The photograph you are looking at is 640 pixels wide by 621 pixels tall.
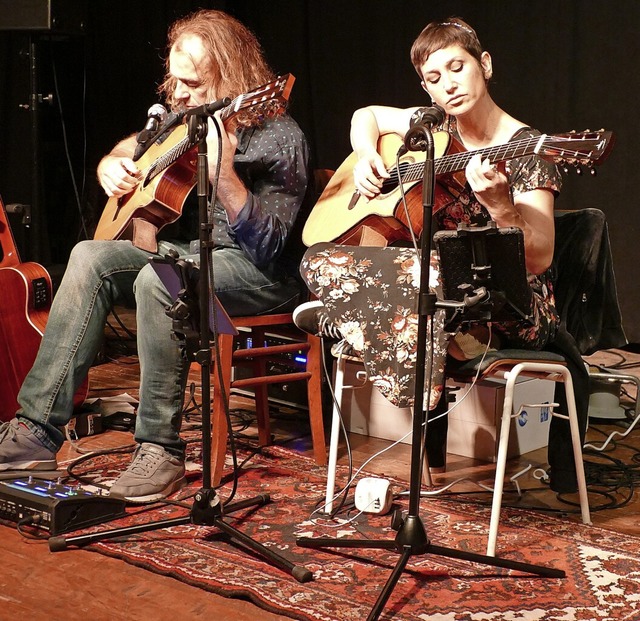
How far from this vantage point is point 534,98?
14.8 feet

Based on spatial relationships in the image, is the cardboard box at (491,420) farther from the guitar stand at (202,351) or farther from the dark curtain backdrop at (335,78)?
the dark curtain backdrop at (335,78)

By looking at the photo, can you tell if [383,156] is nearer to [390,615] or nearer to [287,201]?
[287,201]

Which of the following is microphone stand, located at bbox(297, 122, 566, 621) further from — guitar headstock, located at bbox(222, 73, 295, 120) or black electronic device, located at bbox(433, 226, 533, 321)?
guitar headstock, located at bbox(222, 73, 295, 120)

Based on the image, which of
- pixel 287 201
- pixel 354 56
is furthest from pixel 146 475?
pixel 354 56

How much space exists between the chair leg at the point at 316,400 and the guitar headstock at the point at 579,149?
106 centimetres

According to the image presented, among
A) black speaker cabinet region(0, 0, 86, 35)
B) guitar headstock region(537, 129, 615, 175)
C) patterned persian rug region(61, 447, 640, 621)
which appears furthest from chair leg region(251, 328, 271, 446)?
black speaker cabinet region(0, 0, 86, 35)

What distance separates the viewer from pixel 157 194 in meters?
2.57

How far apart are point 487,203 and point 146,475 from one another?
115 cm

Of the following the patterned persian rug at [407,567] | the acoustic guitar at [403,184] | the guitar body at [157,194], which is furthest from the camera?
the guitar body at [157,194]

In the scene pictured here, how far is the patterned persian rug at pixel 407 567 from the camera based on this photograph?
1.82 metres

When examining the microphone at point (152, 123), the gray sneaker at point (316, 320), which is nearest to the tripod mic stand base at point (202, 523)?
the gray sneaker at point (316, 320)

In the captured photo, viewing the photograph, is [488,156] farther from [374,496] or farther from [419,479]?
[374,496]

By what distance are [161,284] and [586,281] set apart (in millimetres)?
1140

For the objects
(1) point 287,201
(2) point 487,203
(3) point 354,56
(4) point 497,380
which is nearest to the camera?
(2) point 487,203
